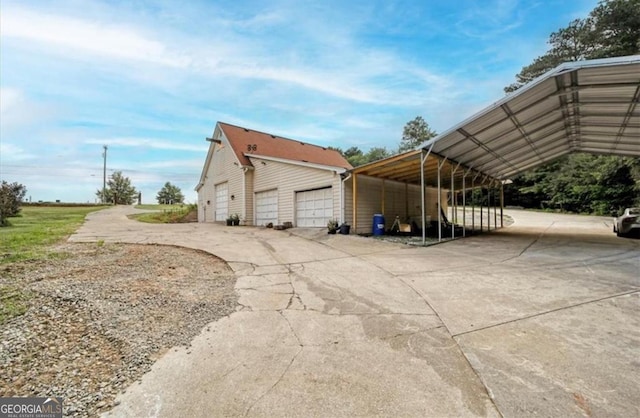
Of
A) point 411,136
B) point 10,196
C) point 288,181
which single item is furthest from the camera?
point 411,136

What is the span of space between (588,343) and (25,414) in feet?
15.9

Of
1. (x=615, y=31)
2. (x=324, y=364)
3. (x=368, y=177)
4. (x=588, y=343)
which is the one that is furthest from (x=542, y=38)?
(x=324, y=364)

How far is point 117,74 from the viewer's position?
10805 mm

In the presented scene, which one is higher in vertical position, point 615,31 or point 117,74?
point 615,31

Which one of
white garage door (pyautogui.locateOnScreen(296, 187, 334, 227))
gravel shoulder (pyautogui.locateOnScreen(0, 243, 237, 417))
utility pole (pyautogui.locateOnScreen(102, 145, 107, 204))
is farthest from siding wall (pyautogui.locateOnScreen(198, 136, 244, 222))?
utility pole (pyautogui.locateOnScreen(102, 145, 107, 204))

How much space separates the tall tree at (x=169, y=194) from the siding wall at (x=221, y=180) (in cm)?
4016

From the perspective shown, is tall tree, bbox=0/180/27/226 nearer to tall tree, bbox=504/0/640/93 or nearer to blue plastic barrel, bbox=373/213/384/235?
blue plastic barrel, bbox=373/213/384/235

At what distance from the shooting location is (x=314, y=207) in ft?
40.7

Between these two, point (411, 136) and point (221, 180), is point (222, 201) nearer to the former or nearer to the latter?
point (221, 180)

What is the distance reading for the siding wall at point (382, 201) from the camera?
11.7 metres

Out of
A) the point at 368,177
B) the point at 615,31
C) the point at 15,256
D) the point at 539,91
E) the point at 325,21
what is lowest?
the point at 15,256

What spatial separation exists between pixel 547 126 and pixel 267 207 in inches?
473

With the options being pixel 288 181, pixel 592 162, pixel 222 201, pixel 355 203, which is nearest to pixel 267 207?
pixel 288 181

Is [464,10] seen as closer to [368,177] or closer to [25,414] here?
[368,177]
